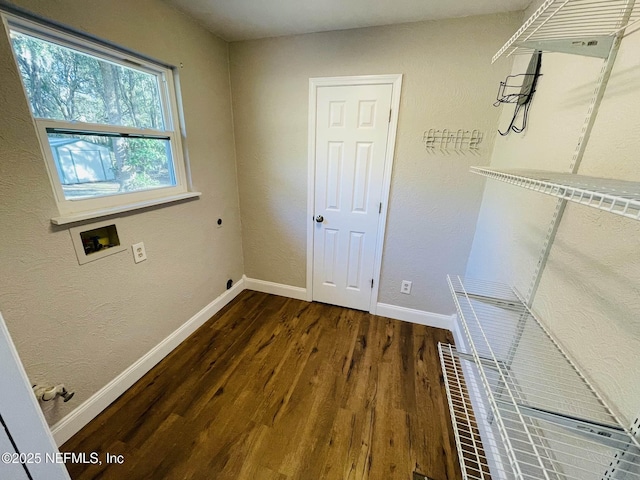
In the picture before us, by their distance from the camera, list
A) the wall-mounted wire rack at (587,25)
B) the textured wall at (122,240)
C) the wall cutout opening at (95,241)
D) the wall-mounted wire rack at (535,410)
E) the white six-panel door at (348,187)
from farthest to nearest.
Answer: the white six-panel door at (348,187) → the wall cutout opening at (95,241) → the textured wall at (122,240) → the wall-mounted wire rack at (587,25) → the wall-mounted wire rack at (535,410)

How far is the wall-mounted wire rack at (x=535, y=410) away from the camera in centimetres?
65

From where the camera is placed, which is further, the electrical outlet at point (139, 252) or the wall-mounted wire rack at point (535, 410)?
the electrical outlet at point (139, 252)

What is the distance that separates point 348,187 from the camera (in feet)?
7.68

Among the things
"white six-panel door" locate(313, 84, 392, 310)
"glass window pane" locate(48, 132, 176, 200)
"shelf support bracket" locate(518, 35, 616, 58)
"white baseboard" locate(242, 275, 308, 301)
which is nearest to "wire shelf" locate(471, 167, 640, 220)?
"shelf support bracket" locate(518, 35, 616, 58)

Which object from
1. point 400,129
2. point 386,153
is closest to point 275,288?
point 386,153

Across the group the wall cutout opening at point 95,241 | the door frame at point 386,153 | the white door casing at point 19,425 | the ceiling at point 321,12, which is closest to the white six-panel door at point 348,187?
the door frame at point 386,153

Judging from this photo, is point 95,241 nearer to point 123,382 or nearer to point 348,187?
point 123,382

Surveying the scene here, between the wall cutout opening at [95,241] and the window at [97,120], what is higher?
the window at [97,120]

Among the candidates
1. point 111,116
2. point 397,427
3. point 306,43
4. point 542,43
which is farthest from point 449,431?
point 306,43

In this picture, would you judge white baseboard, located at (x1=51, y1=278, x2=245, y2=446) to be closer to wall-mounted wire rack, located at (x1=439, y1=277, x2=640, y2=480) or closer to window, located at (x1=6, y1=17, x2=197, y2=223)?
window, located at (x1=6, y1=17, x2=197, y2=223)

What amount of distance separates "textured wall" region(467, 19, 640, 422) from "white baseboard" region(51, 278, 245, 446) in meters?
2.35

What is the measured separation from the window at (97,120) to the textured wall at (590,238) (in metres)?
2.17

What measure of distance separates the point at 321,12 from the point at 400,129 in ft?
3.16

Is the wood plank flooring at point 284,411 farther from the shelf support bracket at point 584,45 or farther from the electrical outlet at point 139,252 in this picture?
the shelf support bracket at point 584,45
